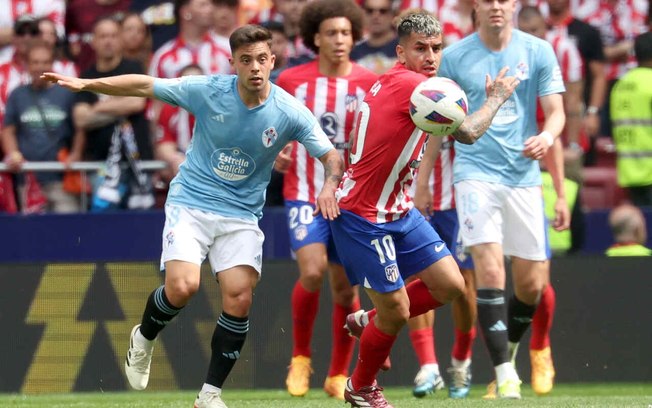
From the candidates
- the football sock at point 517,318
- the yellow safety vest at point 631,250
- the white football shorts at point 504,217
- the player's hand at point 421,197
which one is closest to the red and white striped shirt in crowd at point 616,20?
the yellow safety vest at point 631,250

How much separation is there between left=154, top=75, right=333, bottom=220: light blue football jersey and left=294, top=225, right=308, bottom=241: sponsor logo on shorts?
1481 mm

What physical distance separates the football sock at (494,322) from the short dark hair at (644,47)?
10.4 feet

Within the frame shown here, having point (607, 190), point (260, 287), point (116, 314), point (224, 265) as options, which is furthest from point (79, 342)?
point (607, 190)

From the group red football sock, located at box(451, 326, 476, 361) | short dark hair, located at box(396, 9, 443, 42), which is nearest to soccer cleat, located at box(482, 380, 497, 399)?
red football sock, located at box(451, 326, 476, 361)

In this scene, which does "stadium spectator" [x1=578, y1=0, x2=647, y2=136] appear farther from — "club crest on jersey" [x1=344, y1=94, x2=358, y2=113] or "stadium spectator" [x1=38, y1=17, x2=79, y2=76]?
"stadium spectator" [x1=38, y1=17, x2=79, y2=76]

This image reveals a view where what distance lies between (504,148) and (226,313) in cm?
238

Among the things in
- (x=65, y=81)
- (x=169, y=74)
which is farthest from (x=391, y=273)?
(x=169, y=74)

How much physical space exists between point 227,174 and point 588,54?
5.09 m

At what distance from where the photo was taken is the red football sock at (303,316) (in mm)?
9602

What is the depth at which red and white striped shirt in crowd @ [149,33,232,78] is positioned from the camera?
11875mm

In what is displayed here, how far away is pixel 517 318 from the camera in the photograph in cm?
947

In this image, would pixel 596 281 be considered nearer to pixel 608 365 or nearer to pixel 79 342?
pixel 608 365

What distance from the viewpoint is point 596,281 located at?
33.7ft

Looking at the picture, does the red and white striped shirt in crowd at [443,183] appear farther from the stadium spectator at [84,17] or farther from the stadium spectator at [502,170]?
the stadium spectator at [84,17]
